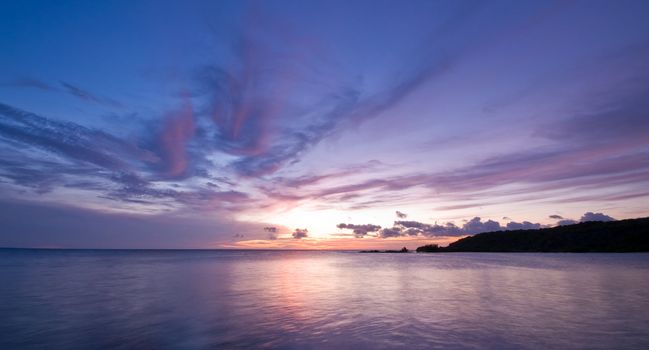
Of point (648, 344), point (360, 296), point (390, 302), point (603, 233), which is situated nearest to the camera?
point (648, 344)

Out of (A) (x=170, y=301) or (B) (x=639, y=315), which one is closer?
(B) (x=639, y=315)

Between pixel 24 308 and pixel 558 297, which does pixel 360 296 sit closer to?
pixel 558 297

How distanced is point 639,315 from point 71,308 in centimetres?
3485

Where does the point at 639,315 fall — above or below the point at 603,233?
below

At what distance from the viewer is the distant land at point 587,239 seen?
13488 centimetres

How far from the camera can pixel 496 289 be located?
32812mm

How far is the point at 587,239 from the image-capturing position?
498 ft

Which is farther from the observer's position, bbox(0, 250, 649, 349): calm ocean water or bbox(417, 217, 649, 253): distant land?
bbox(417, 217, 649, 253): distant land

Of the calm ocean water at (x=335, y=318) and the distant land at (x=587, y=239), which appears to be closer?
the calm ocean water at (x=335, y=318)

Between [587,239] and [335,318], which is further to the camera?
[587,239]

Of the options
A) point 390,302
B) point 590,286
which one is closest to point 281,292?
point 390,302

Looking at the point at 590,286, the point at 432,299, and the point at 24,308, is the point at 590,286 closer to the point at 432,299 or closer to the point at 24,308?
the point at 432,299

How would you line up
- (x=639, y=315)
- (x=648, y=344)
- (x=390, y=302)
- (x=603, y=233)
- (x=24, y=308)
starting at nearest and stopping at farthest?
(x=648, y=344)
(x=639, y=315)
(x=24, y=308)
(x=390, y=302)
(x=603, y=233)

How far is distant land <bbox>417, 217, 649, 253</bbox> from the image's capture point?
443 feet
